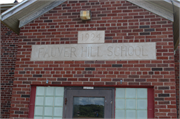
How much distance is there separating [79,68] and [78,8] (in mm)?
1606

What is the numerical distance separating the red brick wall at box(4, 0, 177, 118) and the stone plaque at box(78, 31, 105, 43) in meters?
0.11

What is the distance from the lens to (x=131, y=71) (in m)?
4.84

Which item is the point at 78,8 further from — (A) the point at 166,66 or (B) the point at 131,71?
(A) the point at 166,66

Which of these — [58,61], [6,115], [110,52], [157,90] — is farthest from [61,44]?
[6,115]

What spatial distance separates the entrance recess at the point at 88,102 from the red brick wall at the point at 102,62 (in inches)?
7.9

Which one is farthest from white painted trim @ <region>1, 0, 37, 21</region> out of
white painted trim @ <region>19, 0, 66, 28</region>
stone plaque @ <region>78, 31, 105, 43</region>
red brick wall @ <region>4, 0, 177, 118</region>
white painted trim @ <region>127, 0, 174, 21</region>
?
white painted trim @ <region>127, 0, 174, 21</region>

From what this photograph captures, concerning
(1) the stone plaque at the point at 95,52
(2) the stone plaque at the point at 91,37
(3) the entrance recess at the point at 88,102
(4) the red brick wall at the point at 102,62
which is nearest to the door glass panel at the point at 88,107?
(3) the entrance recess at the point at 88,102

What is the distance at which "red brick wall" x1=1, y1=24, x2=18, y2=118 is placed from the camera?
6.92 meters

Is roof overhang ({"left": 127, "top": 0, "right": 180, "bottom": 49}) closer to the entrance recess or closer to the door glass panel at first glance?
the entrance recess

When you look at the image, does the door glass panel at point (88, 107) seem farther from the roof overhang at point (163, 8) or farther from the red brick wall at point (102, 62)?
the roof overhang at point (163, 8)

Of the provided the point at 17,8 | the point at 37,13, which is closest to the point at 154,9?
the point at 37,13

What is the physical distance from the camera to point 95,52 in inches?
199

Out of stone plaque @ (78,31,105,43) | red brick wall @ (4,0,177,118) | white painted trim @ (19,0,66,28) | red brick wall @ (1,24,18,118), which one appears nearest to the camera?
red brick wall @ (4,0,177,118)

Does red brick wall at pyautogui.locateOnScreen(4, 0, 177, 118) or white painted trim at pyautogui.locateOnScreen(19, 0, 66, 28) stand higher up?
white painted trim at pyautogui.locateOnScreen(19, 0, 66, 28)
